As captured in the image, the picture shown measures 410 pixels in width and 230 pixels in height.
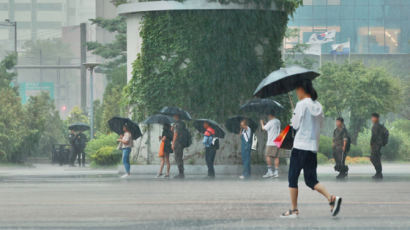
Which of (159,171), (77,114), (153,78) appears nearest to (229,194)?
(159,171)

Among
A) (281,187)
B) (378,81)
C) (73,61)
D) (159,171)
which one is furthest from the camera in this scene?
(73,61)

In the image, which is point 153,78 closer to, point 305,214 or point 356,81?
point 305,214

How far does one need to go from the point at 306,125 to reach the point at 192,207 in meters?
2.51

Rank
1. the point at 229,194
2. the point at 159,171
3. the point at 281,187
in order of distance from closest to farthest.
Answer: the point at 229,194
the point at 281,187
the point at 159,171

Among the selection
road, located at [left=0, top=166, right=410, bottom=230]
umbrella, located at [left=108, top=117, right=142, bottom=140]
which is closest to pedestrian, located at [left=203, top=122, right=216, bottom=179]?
umbrella, located at [left=108, top=117, right=142, bottom=140]

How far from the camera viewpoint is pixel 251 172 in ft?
85.6

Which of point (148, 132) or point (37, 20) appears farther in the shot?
point (37, 20)

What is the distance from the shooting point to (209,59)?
2655 cm

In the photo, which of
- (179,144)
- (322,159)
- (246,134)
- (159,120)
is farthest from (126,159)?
(322,159)

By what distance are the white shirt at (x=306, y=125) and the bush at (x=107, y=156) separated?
2153 cm

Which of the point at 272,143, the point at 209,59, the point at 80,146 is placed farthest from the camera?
the point at 80,146

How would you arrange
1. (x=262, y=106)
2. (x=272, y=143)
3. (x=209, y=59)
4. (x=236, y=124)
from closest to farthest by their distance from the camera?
(x=272, y=143) → (x=262, y=106) → (x=236, y=124) → (x=209, y=59)

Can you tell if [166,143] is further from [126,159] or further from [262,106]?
[262,106]

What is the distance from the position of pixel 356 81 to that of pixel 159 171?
82.4ft
